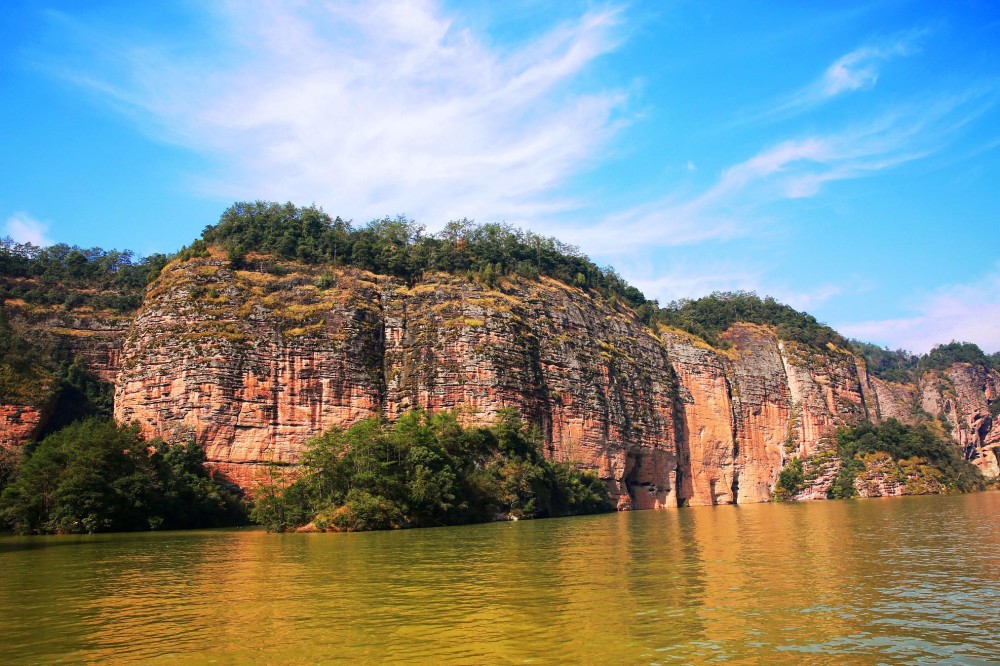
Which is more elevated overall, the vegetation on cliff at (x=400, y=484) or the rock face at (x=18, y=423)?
the rock face at (x=18, y=423)

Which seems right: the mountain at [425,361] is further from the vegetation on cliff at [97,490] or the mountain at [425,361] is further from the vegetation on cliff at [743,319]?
the vegetation on cliff at [97,490]

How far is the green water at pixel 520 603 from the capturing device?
11.8 metres

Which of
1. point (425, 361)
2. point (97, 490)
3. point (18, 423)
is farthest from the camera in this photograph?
point (425, 361)

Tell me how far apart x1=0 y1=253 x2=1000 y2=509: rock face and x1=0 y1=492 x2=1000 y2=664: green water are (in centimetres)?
3494

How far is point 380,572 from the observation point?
70.6 feet

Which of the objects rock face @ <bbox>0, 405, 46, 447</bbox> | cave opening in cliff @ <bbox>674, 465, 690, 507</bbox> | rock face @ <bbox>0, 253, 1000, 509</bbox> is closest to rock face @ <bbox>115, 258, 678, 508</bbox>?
rock face @ <bbox>0, 253, 1000, 509</bbox>

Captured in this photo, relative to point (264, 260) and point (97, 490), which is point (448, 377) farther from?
point (97, 490)

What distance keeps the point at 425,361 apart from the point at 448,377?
3.00m

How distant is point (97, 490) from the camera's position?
143ft

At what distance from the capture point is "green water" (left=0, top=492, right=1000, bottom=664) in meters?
11.8

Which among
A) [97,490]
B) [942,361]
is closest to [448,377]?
[97,490]

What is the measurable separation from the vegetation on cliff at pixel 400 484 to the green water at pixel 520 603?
13.2 m

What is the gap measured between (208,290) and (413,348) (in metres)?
19.3

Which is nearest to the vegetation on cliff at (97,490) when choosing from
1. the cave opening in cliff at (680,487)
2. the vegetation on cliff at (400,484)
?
the vegetation on cliff at (400,484)
